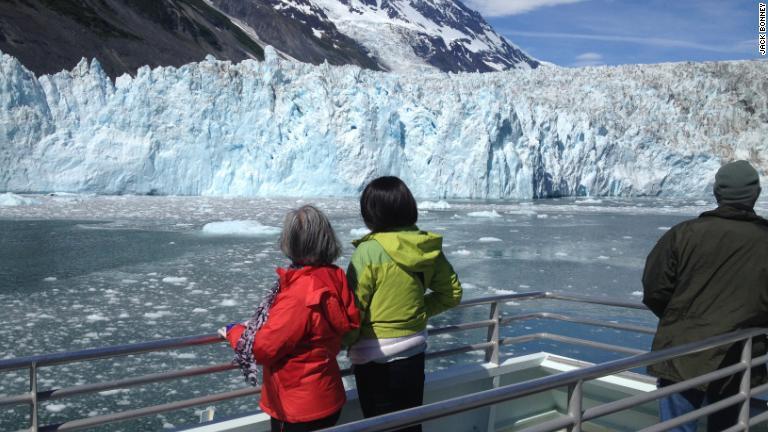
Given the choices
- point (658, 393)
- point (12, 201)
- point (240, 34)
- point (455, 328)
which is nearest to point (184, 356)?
point (455, 328)

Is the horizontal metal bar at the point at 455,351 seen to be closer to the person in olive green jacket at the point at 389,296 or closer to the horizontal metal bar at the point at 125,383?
the person in olive green jacket at the point at 389,296

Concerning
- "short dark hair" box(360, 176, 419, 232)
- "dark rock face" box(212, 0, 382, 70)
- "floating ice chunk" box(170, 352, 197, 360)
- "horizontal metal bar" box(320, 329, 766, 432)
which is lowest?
"floating ice chunk" box(170, 352, 197, 360)

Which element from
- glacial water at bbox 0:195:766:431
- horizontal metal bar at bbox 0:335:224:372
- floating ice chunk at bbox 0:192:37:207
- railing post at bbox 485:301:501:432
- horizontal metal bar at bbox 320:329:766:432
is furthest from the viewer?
floating ice chunk at bbox 0:192:37:207

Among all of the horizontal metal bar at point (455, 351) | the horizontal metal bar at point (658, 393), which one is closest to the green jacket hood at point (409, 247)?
the horizontal metal bar at point (658, 393)

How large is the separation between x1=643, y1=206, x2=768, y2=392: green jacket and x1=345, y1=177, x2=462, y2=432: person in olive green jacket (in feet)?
1.88

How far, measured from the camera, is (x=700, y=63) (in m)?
31.8

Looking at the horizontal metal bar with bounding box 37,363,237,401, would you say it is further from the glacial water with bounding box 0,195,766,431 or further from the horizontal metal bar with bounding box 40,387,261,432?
the glacial water with bounding box 0,195,766,431

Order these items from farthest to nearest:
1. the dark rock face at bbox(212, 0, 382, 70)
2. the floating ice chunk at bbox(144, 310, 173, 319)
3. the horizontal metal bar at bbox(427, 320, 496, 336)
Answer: the dark rock face at bbox(212, 0, 382, 70), the floating ice chunk at bbox(144, 310, 173, 319), the horizontal metal bar at bbox(427, 320, 496, 336)

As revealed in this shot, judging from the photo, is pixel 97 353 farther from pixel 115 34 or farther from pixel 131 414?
pixel 115 34

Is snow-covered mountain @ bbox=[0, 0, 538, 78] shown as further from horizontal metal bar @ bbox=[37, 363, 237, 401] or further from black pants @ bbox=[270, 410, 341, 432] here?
black pants @ bbox=[270, 410, 341, 432]

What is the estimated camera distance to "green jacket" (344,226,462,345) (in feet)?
5.10

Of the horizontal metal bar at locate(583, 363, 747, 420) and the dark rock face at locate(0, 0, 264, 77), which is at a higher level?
the dark rock face at locate(0, 0, 264, 77)

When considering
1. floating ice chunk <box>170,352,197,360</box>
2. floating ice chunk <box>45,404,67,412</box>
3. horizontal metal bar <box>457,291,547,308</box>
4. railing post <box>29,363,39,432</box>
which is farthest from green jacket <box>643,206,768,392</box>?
floating ice chunk <box>170,352,197,360</box>

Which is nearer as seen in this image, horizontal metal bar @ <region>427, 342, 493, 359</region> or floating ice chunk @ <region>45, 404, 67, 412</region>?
horizontal metal bar @ <region>427, 342, 493, 359</region>
